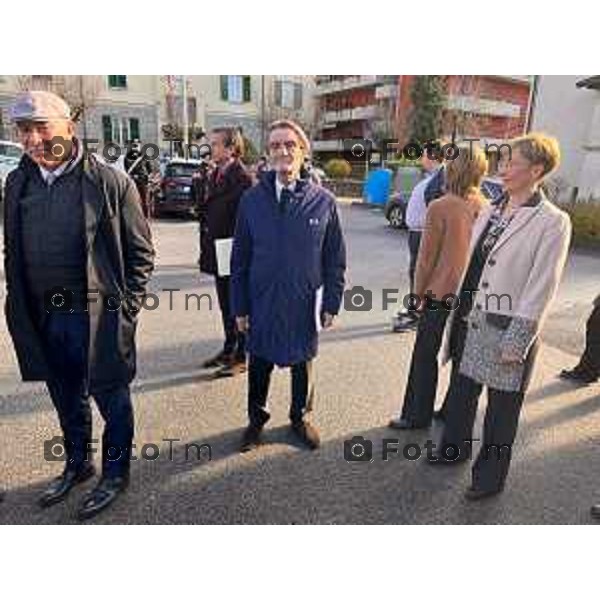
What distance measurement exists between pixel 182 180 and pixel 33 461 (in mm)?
10726

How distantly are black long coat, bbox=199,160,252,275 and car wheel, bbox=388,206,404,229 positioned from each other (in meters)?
9.58

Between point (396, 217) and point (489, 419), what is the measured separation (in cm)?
1103

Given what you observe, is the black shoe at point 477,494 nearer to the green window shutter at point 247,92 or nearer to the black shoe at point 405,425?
the black shoe at point 405,425

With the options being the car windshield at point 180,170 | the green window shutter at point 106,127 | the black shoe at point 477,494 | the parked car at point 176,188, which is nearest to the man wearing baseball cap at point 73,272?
the black shoe at point 477,494

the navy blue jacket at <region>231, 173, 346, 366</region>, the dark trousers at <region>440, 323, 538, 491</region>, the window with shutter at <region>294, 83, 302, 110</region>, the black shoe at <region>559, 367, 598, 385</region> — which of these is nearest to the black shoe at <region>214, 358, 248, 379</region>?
the navy blue jacket at <region>231, 173, 346, 366</region>

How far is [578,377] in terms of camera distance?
14.2 ft

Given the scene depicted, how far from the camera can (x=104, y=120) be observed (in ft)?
88.4

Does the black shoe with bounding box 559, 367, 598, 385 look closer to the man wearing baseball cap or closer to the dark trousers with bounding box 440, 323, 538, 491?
the dark trousers with bounding box 440, 323, 538, 491

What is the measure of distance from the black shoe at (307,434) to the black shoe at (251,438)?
24 cm

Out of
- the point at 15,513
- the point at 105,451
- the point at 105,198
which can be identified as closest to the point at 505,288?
the point at 105,198

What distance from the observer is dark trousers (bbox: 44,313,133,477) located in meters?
2.48

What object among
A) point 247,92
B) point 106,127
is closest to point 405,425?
point 106,127

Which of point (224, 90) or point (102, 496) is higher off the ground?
point (224, 90)

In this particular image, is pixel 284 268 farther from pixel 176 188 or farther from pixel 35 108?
pixel 176 188
